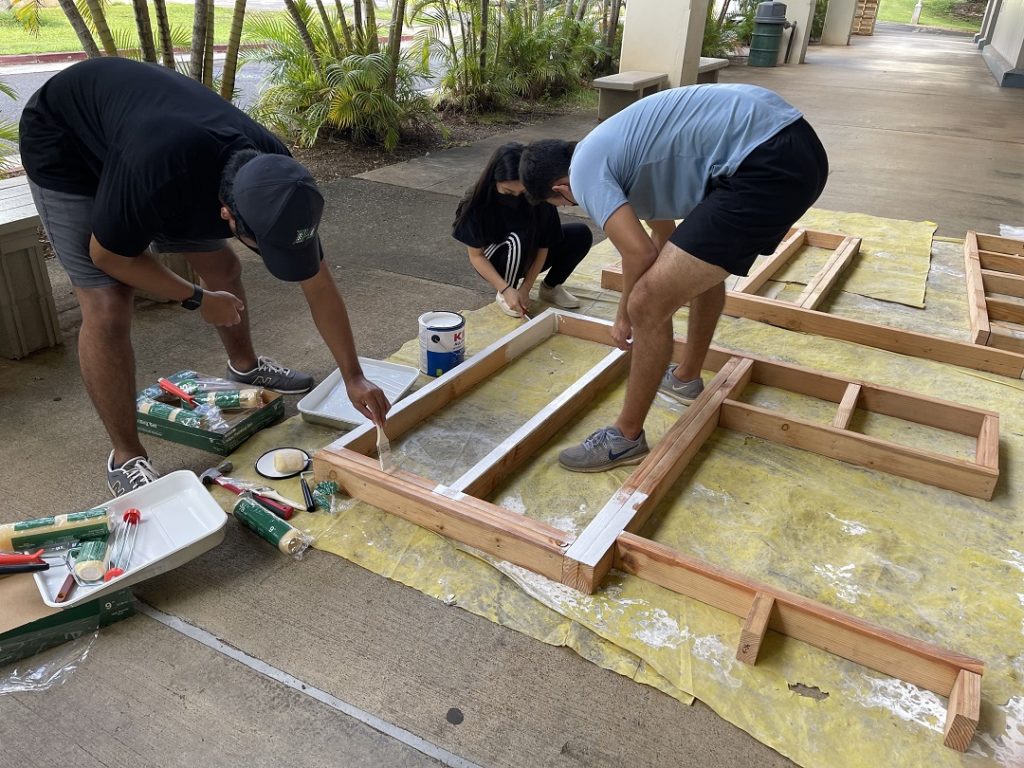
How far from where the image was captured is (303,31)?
20.2ft

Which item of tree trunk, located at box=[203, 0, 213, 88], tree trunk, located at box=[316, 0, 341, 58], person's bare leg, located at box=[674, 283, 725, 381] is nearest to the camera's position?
person's bare leg, located at box=[674, 283, 725, 381]

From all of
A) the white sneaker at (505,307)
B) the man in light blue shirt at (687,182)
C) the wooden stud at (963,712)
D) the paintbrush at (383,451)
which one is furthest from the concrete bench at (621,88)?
the wooden stud at (963,712)

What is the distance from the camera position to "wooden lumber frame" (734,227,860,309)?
12.5 feet

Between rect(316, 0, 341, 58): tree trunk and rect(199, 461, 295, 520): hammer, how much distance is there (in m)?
5.10

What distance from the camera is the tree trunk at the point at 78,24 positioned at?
154 inches

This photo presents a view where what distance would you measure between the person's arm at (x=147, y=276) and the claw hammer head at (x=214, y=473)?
485mm

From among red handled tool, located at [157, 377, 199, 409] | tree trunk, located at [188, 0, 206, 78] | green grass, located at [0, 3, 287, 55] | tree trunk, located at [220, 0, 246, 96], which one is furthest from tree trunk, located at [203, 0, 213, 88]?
green grass, located at [0, 3, 287, 55]

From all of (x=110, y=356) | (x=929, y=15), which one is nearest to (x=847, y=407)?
(x=110, y=356)

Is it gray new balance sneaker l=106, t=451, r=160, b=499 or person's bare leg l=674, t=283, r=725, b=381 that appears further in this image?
person's bare leg l=674, t=283, r=725, b=381

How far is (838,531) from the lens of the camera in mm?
2223

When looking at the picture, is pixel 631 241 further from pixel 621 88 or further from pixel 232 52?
pixel 621 88

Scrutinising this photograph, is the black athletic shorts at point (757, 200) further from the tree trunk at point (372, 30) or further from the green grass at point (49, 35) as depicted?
the green grass at point (49, 35)

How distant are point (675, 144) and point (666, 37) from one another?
22.6ft

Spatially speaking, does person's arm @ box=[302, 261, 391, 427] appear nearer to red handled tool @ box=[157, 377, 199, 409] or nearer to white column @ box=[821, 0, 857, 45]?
red handled tool @ box=[157, 377, 199, 409]
